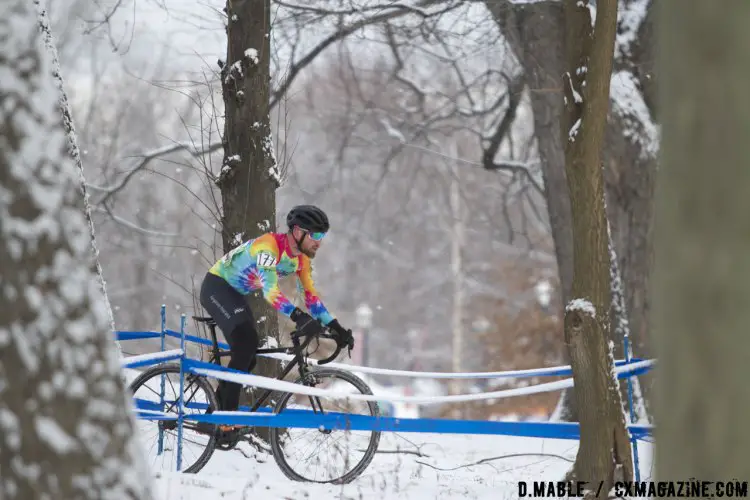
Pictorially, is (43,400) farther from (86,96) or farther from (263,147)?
(86,96)

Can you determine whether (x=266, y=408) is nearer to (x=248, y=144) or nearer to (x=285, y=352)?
(x=285, y=352)

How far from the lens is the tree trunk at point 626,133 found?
11508mm

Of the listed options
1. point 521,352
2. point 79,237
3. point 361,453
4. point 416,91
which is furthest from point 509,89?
point 521,352

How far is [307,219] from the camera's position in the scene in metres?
6.74

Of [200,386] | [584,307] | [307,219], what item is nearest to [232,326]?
[200,386]

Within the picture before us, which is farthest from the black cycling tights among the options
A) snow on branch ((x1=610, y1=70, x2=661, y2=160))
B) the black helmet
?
snow on branch ((x1=610, y1=70, x2=661, y2=160))

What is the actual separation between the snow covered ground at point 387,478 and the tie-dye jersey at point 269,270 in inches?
45.0

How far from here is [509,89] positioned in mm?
13555

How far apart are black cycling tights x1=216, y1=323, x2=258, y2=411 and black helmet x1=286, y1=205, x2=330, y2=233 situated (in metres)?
0.80

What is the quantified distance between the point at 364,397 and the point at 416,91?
10722 millimetres

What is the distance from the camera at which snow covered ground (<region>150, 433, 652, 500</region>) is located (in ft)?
19.9

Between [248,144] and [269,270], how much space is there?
1874 millimetres

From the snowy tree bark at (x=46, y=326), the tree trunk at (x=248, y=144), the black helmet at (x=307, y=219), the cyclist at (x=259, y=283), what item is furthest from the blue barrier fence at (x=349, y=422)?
the snowy tree bark at (x=46, y=326)

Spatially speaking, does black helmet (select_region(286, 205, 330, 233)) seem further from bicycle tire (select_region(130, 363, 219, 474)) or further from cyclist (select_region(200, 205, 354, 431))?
bicycle tire (select_region(130, 363, 219, 474))
